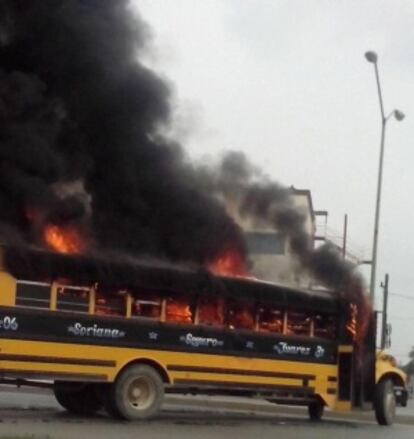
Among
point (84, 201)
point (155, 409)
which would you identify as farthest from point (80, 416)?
point (84, 201)

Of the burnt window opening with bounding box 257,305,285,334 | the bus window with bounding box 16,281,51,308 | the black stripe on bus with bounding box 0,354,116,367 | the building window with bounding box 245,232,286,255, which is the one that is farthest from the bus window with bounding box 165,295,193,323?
the building window with bounding box 245,232,286,255

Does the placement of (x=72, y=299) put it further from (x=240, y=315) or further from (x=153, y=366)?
(x=240, y=315)

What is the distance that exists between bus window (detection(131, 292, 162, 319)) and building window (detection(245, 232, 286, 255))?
343 cm

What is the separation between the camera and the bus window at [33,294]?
46.9ft

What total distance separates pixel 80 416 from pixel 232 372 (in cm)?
269

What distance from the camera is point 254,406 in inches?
915

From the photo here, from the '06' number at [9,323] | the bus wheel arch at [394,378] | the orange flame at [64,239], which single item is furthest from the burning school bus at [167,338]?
the orange flame at [64,239]

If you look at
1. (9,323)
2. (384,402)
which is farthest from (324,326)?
(9,323)

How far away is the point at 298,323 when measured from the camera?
17.7m

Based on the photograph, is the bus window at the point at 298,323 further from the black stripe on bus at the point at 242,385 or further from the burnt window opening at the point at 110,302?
the burnt window opening at the point at 110,302

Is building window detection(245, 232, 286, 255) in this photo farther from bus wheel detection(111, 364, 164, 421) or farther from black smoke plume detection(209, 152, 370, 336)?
bus wheel detection(111, 364, 164, 421)

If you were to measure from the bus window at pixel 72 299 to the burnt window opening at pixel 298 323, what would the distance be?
4209 millimetres

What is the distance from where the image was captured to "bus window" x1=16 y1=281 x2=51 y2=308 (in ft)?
46.9

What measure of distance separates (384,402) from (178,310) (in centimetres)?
504
